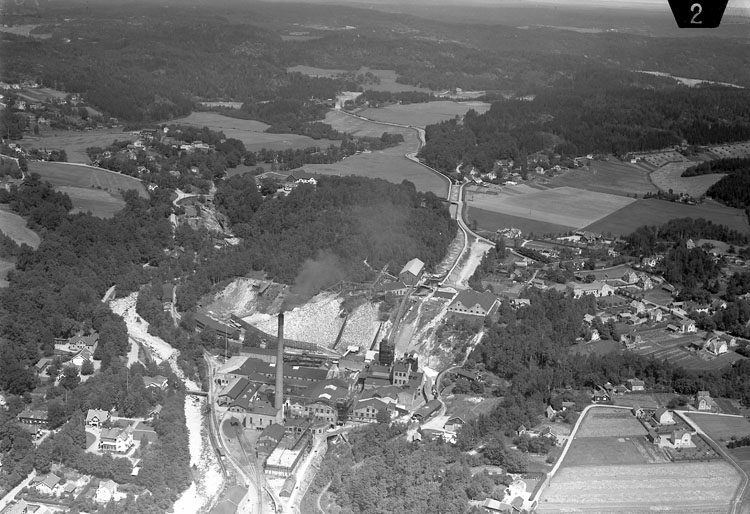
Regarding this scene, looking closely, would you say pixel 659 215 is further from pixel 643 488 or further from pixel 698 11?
pixel 698 11

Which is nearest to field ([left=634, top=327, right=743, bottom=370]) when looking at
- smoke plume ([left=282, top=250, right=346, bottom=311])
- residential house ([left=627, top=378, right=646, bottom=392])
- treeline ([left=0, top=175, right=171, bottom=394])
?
residential house ([left=627, top=378, right=646, bottom=392])

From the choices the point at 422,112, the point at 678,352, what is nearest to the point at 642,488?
the point at 678,352

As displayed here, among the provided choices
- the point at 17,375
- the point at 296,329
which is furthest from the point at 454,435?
the point at 17,375

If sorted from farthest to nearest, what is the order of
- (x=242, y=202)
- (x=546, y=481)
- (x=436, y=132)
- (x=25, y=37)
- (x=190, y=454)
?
(x=25, y=37)
(x=436, y=132)
(x=242, y=202)
(x=190, y=454)
(x=546, y=481)

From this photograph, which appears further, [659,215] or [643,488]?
[659,215]

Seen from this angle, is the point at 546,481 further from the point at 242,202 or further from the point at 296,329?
the point at 242,202
